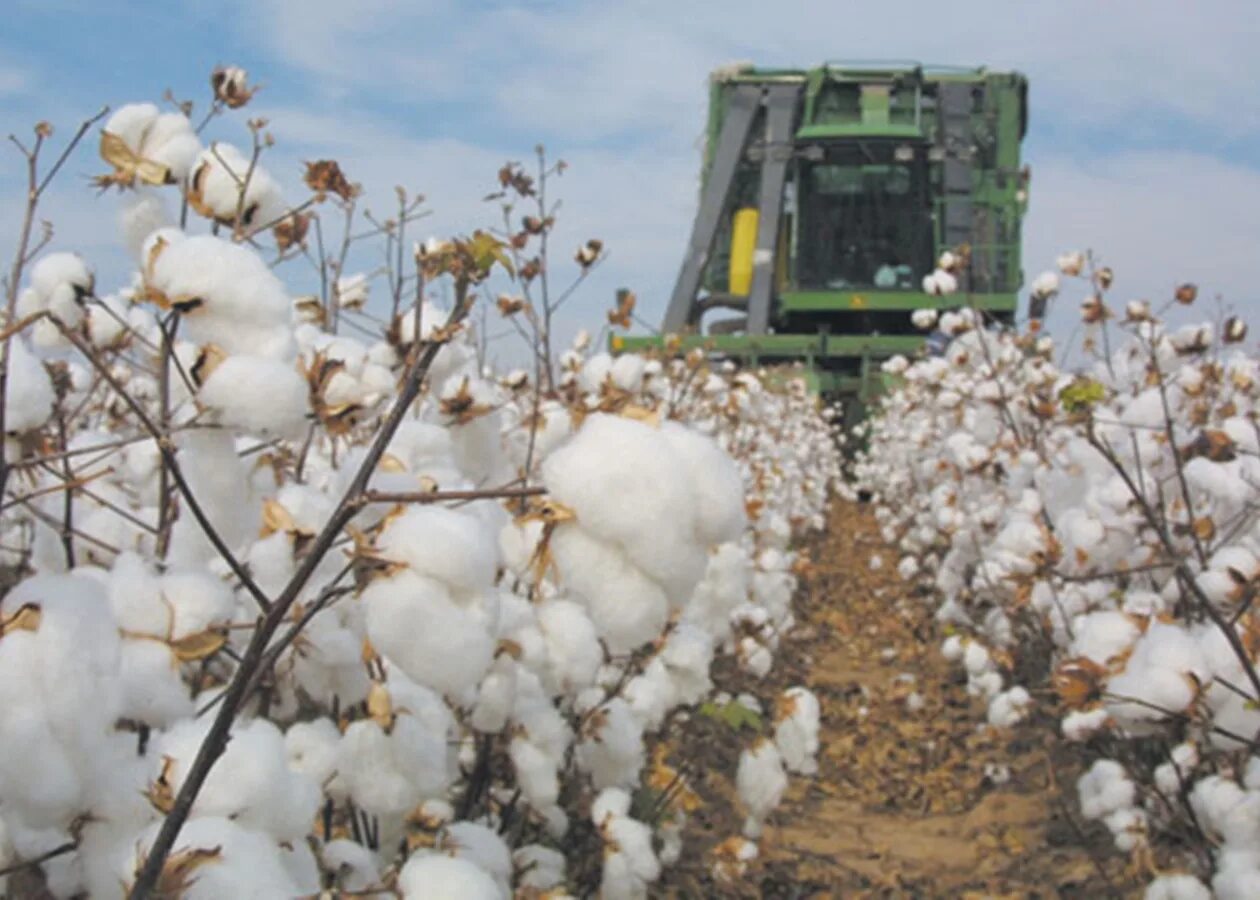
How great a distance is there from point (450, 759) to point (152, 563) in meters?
0.61

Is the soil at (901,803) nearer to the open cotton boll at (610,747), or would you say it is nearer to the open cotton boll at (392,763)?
the open cotton boll at (610,747)

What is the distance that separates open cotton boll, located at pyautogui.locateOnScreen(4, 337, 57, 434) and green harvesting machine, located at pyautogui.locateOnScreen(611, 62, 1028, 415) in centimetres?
1092

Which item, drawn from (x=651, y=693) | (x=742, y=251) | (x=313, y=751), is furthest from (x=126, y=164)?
(x=742, y=251)

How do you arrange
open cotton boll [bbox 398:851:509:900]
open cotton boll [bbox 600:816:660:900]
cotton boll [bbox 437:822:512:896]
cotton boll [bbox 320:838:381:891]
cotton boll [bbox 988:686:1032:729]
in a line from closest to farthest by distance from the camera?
open cotton boll [bbox 398:851:509:900]
cotton boll [bbox 320:838:381:891]
cotton boll [bbox 437:822:512:896]
open cotton boll [bbox 600:816:660:900]
cotton boll [bbox 988:686:1032:729]

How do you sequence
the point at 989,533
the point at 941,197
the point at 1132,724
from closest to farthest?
the point at 1132,724 < the point at 989,533 < the point at 941,197

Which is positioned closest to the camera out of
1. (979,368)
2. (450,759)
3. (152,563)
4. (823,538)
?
(152,563)

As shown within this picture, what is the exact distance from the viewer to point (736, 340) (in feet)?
41.6

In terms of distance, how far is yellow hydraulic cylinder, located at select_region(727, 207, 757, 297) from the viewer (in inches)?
627

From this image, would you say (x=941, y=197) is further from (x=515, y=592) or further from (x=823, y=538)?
(x=515, y=592)

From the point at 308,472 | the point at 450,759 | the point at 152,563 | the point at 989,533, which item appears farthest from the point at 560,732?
the point at 989,533

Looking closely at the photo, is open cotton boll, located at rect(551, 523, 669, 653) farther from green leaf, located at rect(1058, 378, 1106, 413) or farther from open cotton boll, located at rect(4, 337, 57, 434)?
green leaf, located at rect(1058, 378, 1106, 413)

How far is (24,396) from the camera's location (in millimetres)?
1277

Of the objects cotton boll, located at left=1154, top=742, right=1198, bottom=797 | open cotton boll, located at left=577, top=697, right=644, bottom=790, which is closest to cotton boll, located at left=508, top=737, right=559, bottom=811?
open cotton boll, located at left=577, top=697, right=644, bottom=790

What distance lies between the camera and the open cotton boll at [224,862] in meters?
1.04
